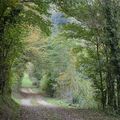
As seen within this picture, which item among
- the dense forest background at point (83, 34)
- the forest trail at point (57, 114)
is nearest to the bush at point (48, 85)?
the dense forest background at point (83, 34)

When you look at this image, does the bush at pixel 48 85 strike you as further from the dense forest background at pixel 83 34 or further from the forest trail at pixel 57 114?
the forest trail at pixel 57 114

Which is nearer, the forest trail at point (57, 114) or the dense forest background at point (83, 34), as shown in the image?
the forest trail at point (57, 114)

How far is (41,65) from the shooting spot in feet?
179

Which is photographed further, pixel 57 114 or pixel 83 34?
pixel 83 34

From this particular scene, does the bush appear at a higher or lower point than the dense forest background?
lower

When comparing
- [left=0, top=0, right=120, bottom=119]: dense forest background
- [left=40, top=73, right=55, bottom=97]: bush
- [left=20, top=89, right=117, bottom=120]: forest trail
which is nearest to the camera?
[left=20, top=89, right=117, bottom=120]: forest trail

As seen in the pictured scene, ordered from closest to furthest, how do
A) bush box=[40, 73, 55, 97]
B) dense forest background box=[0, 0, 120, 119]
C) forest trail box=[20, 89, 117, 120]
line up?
forest trail box=[20, 89, 117, 120]
dense forest background box=[0, 0, 120, 119]
bush box=[40, 73, 55, 97]

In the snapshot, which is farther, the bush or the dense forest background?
the bush

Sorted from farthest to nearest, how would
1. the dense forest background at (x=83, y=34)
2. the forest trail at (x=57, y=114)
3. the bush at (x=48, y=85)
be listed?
the bush at (x=48, y=85)
the dense forest background at (x=83, y=34)
the forest trail at (x=57, y=114)

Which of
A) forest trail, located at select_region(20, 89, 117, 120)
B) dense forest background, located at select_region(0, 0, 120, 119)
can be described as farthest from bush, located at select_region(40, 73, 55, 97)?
forest trail, located at select_region(20, 89, 117, 120)

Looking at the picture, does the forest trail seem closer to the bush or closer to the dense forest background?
the dense forest background

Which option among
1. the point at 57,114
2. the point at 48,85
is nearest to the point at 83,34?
the point at 57,114

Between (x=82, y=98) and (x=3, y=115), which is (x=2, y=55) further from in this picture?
(x=82, y=98)

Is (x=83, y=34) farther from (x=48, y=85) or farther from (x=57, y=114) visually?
(x=48, y=85)
